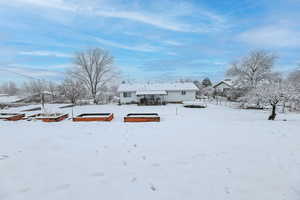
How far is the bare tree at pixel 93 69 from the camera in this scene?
87.9 ft

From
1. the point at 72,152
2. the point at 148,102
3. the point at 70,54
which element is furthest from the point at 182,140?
the point at 70,54

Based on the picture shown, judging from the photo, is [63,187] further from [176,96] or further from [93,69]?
[93,69]

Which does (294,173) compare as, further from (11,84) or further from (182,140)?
(11,84)

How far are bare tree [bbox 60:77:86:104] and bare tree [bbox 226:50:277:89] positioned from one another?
24383 millimetres

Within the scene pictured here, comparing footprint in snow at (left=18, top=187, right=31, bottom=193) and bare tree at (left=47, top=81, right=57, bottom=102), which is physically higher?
bare tree at (left=47, top=81, right=57, bottom=102)

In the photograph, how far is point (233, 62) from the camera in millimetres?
22297

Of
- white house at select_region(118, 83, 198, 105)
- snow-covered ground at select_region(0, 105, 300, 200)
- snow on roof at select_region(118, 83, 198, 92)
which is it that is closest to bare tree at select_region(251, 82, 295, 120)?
snow-covered ground at select_region(0, 105, 300, 200)

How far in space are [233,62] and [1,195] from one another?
2590 centimetres

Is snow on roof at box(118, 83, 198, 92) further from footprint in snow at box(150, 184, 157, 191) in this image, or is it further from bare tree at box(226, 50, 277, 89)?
footprint in snow at box(150, 184, 157, 191)

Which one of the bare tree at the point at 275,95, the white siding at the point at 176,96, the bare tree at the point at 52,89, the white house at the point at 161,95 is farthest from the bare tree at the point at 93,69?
the bare tree at the point at 275,95

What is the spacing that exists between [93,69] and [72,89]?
6471 millimetres

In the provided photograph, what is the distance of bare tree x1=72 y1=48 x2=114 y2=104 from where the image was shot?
26.8 metres

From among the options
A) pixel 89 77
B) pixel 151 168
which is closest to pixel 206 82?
pixel 89 77

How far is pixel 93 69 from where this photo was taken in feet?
90.3
